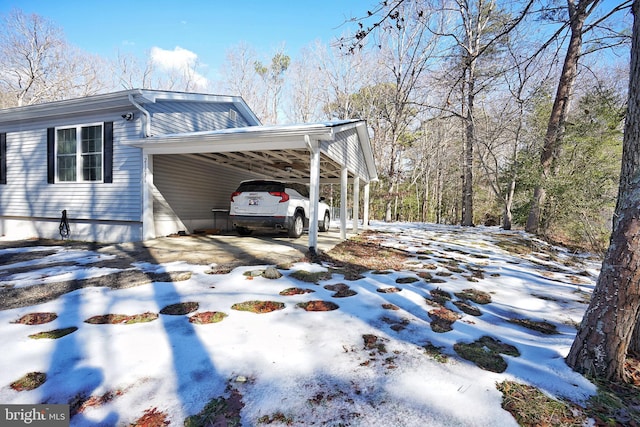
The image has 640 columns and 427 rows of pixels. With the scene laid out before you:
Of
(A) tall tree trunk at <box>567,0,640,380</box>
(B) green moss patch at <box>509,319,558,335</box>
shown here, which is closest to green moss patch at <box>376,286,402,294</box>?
(B) green moss patch at <box>509,319,558,335</box>

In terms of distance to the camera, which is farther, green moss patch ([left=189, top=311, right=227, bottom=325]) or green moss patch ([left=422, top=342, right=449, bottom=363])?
green moss patch ([left=189, top=311, right=227, bottom=325])

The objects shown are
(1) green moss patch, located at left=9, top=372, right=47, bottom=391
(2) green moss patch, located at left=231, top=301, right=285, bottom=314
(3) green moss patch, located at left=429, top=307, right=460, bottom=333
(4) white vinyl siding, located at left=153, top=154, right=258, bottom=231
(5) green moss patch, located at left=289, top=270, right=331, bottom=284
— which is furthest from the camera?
(4) white vinyl siding, located at left=153, top=154, right=258, bottom=231

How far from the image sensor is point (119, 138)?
7.03 metres

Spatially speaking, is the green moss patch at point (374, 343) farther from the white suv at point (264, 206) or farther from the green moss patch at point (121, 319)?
the white suv at point (264, 206)

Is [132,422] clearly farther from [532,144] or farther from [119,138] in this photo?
[532,144]

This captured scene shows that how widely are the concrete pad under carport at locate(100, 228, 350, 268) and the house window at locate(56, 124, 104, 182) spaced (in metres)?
2.35

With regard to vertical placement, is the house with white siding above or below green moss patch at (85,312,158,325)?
above

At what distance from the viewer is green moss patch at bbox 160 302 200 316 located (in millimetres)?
2719

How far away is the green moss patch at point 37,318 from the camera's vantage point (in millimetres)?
2473

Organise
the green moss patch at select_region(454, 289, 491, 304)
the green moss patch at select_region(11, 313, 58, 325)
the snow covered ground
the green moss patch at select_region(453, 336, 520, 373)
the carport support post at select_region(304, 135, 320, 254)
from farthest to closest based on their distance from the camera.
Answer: the carport support post at select_region(304, 135, 320, 254)
the green moss patch at select_region(454, 289, 491, 304)
the green moss patch at select_region(11, 313, 58, 325)
the green moss patch at select_region(453, 336, 520, 373)
the snow covered ground

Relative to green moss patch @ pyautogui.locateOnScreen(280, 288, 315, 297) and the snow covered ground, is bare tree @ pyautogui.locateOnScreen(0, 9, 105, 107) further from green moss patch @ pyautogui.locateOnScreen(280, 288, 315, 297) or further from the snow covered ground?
green moss patch @ pyautogui.locateOnScreen(280, 288, 315, 297)

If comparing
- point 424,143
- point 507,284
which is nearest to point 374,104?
point 424,143

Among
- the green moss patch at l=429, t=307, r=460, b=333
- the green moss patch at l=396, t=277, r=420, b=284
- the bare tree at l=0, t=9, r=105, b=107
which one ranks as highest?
the bare tree at l=0, t=9, r=105, b=107

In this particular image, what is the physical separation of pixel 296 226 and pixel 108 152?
4.89 meters
